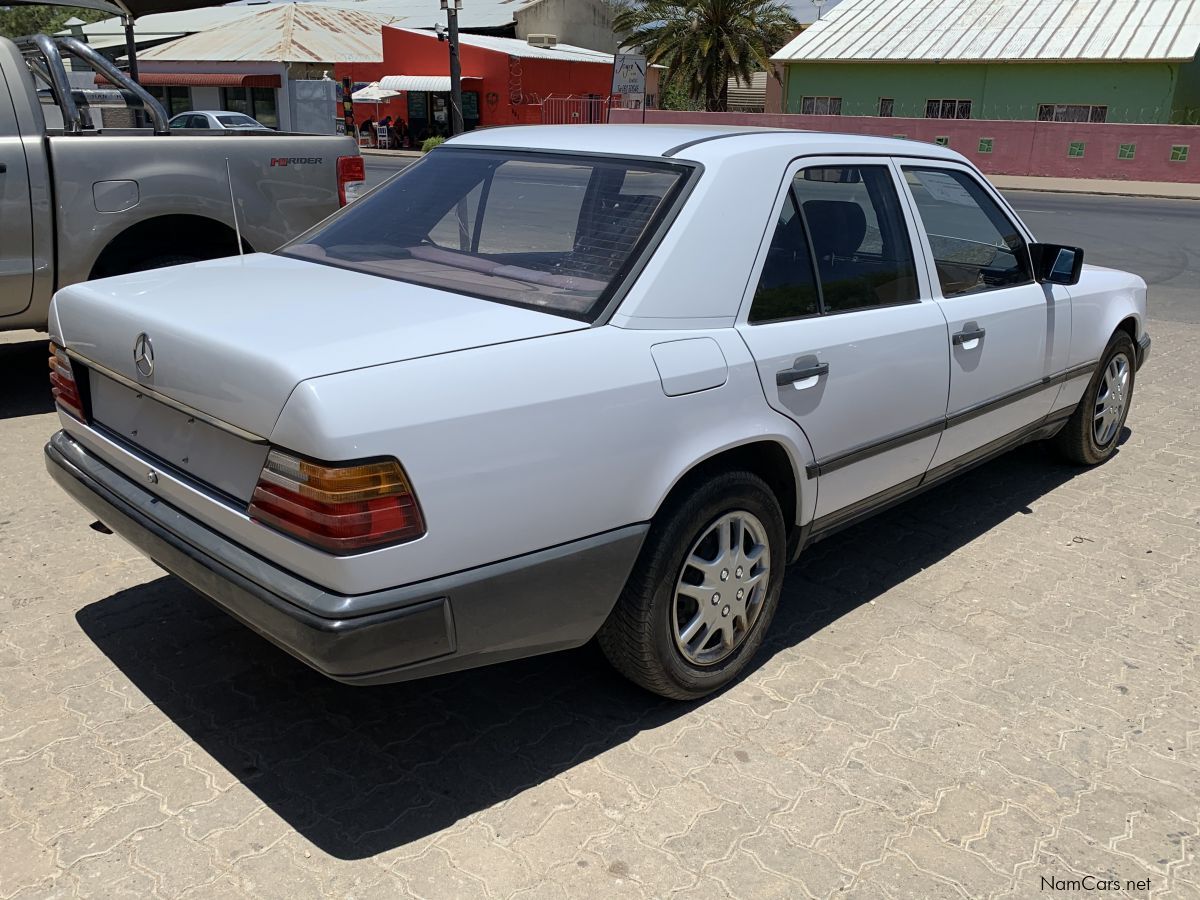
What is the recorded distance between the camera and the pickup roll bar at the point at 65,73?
6195mm

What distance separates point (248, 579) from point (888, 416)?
7.31 ft

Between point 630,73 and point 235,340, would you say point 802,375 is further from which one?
point 630,73

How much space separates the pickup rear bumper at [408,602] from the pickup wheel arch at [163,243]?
11.2 feet

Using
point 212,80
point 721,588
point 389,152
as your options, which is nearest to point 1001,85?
point 389,152

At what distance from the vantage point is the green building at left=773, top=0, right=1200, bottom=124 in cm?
3300

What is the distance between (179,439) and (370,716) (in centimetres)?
104

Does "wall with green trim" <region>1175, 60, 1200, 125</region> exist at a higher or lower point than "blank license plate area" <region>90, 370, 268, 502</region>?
higher

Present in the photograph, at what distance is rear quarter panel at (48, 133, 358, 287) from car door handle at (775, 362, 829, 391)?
4171mm

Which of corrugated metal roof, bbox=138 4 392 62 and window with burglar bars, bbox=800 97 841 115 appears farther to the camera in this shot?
corrugated metal roof, bbox=138 4 392 62

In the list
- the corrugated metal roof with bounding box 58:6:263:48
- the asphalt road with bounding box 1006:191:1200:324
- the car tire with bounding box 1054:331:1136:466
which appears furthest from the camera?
the corrugated metal roof with bounding box 58:6:263:48

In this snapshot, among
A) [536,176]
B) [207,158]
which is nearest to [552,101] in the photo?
[207,158]

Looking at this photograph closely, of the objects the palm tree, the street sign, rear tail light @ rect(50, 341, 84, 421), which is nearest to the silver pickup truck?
rear tail light @ rect(50, 341, 84, 421)

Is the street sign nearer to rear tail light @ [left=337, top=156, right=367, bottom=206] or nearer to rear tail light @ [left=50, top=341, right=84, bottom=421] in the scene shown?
rear tail light @ [left=337, top=156, right=367, bottom=206]

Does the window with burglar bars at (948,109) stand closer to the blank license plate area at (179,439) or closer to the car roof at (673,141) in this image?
the car roof at (673,141)
